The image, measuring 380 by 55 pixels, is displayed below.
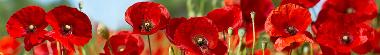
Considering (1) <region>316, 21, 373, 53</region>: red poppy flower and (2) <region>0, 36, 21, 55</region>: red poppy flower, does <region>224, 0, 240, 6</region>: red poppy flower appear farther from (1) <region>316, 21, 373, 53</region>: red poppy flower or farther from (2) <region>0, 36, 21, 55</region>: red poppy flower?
(2) <region>0, 36, 21, 55</region>: red poppy flower

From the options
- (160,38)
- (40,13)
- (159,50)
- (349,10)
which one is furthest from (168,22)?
(160,38)

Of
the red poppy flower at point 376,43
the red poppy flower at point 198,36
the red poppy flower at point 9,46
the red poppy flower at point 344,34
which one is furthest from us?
the red poppy flower at point 9,46

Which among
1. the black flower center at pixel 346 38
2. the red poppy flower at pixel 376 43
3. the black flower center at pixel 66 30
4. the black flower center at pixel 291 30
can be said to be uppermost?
the black flower center at pixel 66 30

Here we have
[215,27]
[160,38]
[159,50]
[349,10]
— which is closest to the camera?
[215,27]

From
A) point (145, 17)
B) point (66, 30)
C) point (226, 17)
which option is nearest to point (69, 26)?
point (66, 30)

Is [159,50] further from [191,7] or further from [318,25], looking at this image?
[318,25]

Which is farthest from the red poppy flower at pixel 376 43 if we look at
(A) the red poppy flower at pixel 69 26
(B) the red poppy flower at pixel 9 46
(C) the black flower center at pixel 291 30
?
(B) the red poppy flower at pixel 9 46

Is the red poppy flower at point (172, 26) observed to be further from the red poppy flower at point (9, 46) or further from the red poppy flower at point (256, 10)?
the red poppy flower at point (9, 46)

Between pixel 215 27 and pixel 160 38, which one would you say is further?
pixel 160 38
